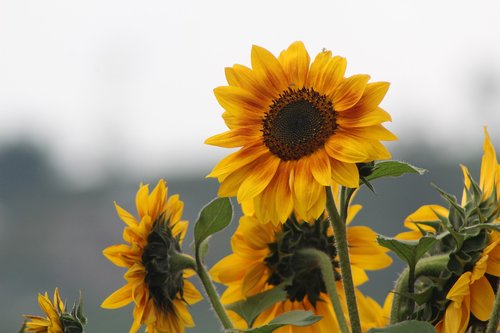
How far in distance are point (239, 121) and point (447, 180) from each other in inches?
1240

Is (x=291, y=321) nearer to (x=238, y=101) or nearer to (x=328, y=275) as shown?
(x=328, y=275)

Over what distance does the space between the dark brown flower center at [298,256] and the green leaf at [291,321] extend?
17cm

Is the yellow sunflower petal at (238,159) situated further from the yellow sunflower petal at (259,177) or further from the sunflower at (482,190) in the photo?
the sunflower at (482,190)

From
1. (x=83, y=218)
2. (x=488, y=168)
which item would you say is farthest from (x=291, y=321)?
(x=83, y=218)

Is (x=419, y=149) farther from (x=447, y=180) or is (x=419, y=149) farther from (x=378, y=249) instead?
(x=378, y=249)

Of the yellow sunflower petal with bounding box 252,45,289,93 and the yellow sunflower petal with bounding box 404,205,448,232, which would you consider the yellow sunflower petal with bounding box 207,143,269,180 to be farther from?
the yellow sunflower petal with bounding box 404,205,448,232

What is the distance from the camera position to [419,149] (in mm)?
35781

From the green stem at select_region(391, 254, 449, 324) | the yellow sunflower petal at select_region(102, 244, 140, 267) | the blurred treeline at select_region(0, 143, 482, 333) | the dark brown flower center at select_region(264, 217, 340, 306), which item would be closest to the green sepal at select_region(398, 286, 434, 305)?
the green stem at select_region(391, 254, 449, 324)

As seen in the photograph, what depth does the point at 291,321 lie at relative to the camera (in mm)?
1102

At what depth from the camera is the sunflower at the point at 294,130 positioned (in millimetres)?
1105

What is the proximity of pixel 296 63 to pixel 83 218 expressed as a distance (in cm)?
3577

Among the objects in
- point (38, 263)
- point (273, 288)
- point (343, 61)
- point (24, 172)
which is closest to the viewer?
point (343, 61)

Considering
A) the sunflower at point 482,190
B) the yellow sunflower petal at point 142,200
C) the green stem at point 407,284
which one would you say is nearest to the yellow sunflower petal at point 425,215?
A: the sunflower at point 482,190

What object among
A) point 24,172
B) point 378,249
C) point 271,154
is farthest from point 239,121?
point 24,172
